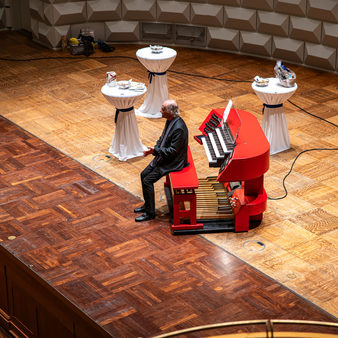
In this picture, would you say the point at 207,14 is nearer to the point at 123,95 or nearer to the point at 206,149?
the point at 123,95

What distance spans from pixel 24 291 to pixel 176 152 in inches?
71.9

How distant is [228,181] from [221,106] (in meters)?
3.26

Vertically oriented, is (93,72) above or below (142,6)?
below

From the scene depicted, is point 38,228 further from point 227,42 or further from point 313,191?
point 227,42

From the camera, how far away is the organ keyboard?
20.4ft

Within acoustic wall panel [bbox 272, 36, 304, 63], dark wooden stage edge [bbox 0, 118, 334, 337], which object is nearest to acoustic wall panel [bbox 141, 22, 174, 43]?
acoustic wall panel [bbox 272, 36, 304, 63]

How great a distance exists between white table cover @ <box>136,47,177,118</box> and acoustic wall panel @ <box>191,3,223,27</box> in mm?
2332

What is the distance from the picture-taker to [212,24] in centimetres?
1122

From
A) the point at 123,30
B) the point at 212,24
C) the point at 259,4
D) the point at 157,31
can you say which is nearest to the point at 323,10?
the point at 259,4

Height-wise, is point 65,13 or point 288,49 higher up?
point 65,13

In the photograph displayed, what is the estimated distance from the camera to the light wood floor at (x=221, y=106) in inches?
243

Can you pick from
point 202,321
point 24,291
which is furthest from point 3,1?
point 202,321

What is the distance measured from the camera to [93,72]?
1055 cm

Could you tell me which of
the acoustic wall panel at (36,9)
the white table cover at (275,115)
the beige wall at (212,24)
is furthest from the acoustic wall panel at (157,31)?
the white table cover at (275,115)
